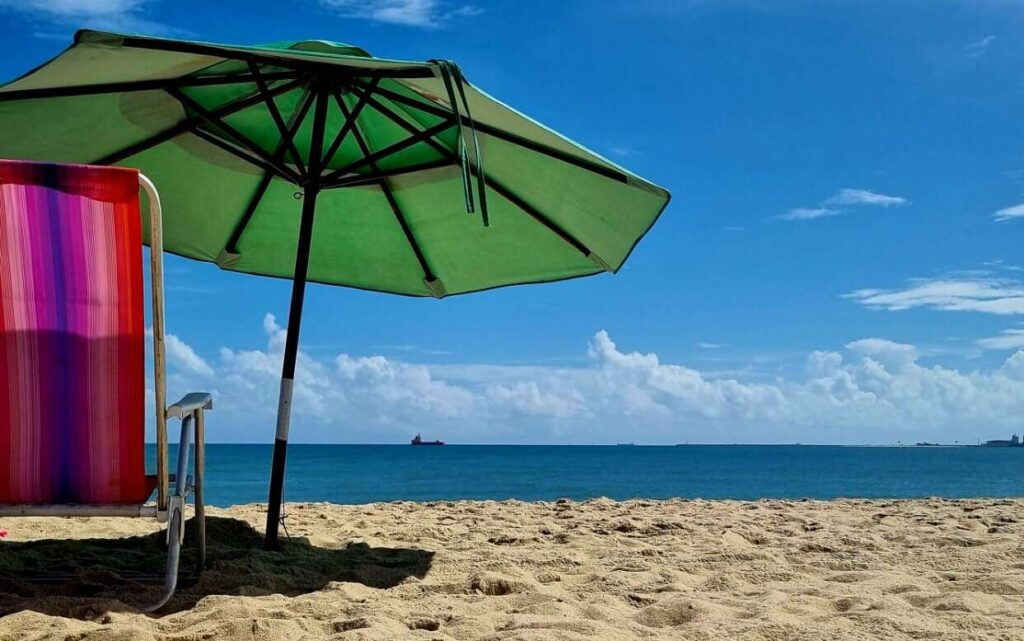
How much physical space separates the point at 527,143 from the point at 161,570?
2.48m

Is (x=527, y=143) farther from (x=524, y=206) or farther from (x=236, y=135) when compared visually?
(x=236, y=135)

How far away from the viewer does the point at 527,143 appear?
3.98m

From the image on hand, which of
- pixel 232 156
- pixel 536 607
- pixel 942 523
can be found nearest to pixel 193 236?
pixel 232 156

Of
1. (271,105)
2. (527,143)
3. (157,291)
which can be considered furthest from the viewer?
(527,143)

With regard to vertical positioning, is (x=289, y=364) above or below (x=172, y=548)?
above

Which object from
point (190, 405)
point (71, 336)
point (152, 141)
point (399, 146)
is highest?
point (152, 141)

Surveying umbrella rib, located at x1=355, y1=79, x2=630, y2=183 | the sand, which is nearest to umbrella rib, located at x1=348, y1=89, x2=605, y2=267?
umbrella rib, located at x1=355, y1=79, x2=630, y2=183

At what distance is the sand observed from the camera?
8.43ft

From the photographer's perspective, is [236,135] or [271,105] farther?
[236,135]

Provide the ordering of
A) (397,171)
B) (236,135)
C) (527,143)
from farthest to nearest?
1. (397,171)
2. (527,143)
3. (236,135)

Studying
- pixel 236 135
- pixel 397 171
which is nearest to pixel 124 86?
pixel 236 135

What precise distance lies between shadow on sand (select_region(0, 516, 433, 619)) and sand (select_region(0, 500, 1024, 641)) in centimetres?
1

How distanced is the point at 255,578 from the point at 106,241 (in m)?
1.45

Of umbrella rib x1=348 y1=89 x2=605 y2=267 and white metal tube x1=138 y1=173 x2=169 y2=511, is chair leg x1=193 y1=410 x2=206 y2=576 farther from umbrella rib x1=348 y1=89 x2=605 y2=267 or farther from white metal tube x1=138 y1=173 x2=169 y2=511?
umbrella rib x1=348 y1=89 x2=605 y2=267
